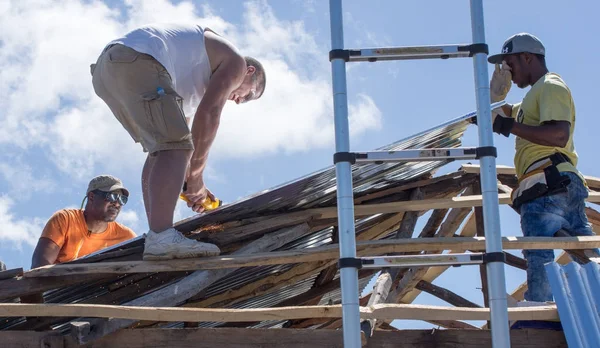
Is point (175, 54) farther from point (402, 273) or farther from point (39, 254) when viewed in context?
point (402, 273)

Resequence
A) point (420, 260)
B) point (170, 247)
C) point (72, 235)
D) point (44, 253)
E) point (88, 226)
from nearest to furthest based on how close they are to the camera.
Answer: point (420, 260) → point (170, 247) → point (44, 253) → point (72, 235) → point (88, 226)

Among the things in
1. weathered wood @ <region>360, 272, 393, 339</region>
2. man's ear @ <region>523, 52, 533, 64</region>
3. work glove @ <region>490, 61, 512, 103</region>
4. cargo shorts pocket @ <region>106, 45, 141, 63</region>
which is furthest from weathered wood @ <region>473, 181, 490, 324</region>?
cargo shorts pocket @ <region>106, 45, 141, 63</region>

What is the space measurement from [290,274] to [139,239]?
1822mm

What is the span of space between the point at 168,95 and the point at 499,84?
2264 mm

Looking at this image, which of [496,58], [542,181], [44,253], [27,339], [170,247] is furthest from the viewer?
[44,253]

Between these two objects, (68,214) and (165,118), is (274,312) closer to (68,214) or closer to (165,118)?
(165,118)

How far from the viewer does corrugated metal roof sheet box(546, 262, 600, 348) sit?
159 inches

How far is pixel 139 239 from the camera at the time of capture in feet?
16.6

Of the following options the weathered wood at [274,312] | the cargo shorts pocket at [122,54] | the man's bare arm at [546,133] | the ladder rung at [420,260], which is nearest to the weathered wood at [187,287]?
the weathered wood at [274,312]

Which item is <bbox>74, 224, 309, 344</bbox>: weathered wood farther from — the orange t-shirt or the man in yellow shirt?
the orange t-shirt

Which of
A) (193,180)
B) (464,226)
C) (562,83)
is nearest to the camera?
(562,83)

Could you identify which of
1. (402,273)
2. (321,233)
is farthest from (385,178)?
(402,273)

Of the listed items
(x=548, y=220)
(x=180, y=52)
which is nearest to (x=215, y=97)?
(x=180, y=52)

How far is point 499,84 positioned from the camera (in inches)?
228
